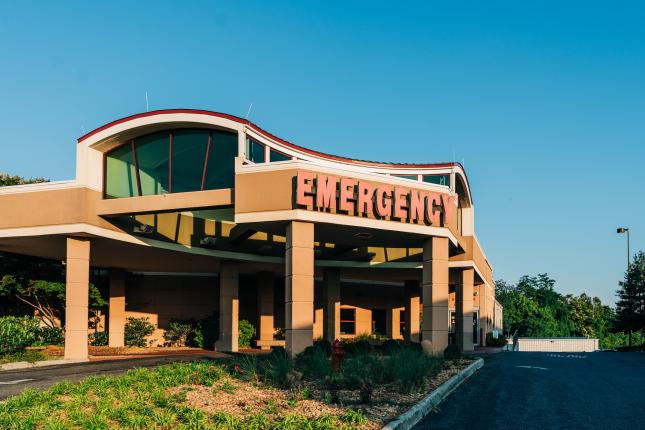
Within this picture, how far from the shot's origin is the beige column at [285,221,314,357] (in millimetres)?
25016

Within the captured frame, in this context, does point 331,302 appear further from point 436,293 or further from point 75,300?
point 75,300

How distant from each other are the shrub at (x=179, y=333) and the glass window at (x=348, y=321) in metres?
14.7

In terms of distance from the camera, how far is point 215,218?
37.6m

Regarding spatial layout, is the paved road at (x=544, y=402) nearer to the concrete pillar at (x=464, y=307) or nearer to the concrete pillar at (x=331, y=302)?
the concrete pillar at (x=464, y=307)

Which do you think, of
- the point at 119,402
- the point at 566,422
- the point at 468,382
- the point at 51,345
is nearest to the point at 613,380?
the point at 468,382

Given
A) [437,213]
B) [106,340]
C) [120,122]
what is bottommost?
[106,340]

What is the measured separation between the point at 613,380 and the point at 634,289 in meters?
42.3

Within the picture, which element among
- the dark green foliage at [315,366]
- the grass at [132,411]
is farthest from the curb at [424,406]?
the dark green foliage at [315,366]

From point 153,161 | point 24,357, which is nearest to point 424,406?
point 24,357

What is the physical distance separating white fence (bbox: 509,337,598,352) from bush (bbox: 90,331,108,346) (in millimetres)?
40127

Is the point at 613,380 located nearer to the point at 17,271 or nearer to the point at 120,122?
the point at 120,122

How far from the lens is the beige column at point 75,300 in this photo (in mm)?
30359

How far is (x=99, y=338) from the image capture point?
136ft

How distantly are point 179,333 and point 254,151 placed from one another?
16931mm
